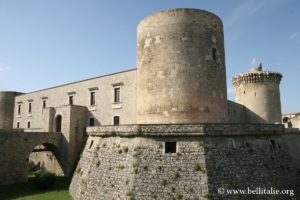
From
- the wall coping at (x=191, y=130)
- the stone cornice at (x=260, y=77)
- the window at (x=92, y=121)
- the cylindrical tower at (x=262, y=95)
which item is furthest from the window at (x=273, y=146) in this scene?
the window at (x=92, y=121)

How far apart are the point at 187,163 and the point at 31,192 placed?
11.6 m

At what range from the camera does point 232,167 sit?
11844 mm

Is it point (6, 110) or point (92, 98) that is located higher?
point (92, 98)

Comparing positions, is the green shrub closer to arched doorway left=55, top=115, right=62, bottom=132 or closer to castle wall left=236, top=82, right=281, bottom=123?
arched doorway left=55, top=115, right=62, bottom=132

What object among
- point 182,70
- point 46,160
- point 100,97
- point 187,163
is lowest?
point 46,160

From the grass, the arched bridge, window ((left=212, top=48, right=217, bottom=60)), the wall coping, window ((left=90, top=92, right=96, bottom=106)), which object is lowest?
the grass

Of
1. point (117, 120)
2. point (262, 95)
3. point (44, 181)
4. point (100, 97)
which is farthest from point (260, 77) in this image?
point (44, 181)

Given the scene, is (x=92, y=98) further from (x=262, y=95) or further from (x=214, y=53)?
(x=262, y=95)

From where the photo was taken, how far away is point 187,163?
11.7 meters

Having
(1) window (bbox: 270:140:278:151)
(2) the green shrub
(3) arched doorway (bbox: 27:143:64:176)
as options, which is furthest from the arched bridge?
(1) window (bbox: 270:140:278:151)

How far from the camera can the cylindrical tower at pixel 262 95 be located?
94.3 ft

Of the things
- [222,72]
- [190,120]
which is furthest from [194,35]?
[190,120]

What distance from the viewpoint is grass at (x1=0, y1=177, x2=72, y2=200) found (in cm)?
1578

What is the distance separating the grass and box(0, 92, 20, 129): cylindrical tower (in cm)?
2173
